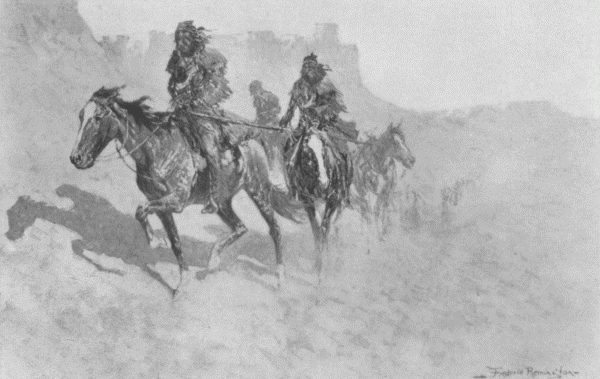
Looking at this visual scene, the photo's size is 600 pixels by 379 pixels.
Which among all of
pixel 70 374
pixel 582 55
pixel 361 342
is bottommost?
pixel 70 374

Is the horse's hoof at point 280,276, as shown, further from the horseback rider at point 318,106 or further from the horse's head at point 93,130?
the horse's head at point 93,130

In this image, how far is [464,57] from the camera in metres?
7.36

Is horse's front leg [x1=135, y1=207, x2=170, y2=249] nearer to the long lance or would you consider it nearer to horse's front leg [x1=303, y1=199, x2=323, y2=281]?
the long lance

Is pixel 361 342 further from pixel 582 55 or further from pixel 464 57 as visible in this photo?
pixel 582 55

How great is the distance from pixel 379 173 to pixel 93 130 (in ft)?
7.68

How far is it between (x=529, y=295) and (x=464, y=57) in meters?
2.09

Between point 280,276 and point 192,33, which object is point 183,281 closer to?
point 280,276

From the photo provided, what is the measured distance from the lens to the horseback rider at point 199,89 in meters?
6.48

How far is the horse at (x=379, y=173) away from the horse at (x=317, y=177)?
0.20 m

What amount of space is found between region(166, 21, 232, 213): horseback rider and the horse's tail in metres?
0.26

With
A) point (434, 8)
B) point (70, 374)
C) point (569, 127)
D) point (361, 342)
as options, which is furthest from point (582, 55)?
point (70, 374)

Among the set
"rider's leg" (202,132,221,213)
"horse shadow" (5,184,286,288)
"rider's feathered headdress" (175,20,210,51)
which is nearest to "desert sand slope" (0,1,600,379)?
"horse shadow" (5,184,286,288)

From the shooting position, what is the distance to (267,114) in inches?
267
